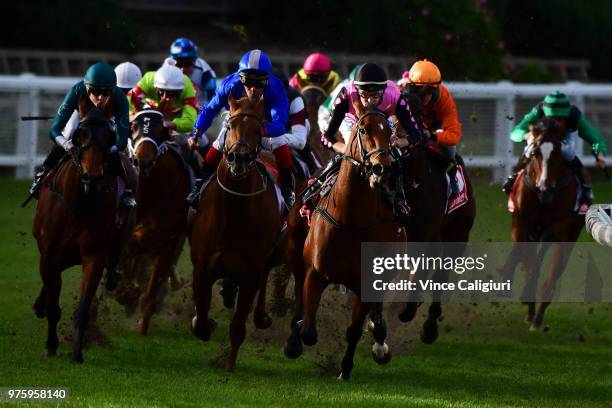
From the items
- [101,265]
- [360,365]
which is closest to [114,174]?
[101,265]

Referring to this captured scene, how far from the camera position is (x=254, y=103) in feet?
31.8

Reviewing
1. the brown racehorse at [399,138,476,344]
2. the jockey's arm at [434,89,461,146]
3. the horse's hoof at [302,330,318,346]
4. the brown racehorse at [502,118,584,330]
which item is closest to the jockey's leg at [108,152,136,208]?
the horse's hoof at [302,330,318,346]

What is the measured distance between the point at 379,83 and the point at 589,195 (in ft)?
13.1

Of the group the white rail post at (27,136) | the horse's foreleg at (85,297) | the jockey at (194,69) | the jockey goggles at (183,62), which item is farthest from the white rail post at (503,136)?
the horse's foreleg at (85,297)

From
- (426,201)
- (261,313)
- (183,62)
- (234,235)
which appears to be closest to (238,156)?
(234,235)

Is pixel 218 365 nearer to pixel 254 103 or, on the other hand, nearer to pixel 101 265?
pixel 101 265

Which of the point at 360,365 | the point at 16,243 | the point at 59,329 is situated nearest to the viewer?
the point at 360,365

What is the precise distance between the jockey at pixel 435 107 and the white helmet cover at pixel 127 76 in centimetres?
213

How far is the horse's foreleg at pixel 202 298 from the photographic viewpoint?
10.0 metres

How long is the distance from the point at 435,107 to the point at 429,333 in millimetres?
1713

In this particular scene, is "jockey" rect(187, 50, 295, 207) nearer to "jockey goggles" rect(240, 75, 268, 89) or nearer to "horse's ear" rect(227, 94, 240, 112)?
"jockey goggles" rect(240, 75, 268, 89)

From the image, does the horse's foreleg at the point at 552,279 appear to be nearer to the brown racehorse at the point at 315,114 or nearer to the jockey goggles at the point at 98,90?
the brown racehorse at the point at 315,114

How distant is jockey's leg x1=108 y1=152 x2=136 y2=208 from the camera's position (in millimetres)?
10141

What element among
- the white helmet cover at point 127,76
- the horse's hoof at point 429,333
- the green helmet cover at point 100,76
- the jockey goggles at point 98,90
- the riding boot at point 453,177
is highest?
the white helmet cover at point 127,76
